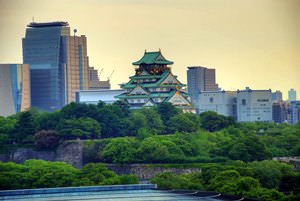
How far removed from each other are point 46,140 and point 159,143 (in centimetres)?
879

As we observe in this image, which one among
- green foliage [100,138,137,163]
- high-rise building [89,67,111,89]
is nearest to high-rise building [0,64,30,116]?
high-rise building [89,67,111,89]

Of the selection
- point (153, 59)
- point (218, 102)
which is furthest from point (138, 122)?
point (218, 102)

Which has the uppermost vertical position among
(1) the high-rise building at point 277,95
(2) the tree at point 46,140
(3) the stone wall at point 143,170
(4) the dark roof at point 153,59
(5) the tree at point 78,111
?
(1) the high-rise building at point 277,95

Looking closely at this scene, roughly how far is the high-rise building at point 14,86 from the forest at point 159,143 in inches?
1797

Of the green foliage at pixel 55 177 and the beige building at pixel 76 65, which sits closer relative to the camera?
the green foliage at pixel 55 177

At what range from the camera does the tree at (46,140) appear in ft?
288

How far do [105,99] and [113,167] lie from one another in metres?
46.4

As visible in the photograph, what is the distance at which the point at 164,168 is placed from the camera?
265 ft

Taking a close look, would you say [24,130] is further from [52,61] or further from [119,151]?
[52,61]

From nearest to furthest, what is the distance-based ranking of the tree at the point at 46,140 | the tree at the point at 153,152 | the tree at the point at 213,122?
the tree at the point at 153,152 < the tree at the point at 46,140 < the tree at the point at 213,122

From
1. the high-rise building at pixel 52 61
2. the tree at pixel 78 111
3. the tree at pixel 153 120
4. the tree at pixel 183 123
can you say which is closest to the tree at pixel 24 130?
the tree at pixel 78 111

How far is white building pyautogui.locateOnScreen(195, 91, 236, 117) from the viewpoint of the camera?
484 feet

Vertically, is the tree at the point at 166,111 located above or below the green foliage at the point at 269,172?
above

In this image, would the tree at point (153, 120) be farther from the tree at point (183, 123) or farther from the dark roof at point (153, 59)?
the dark roof at point (153, 59)
